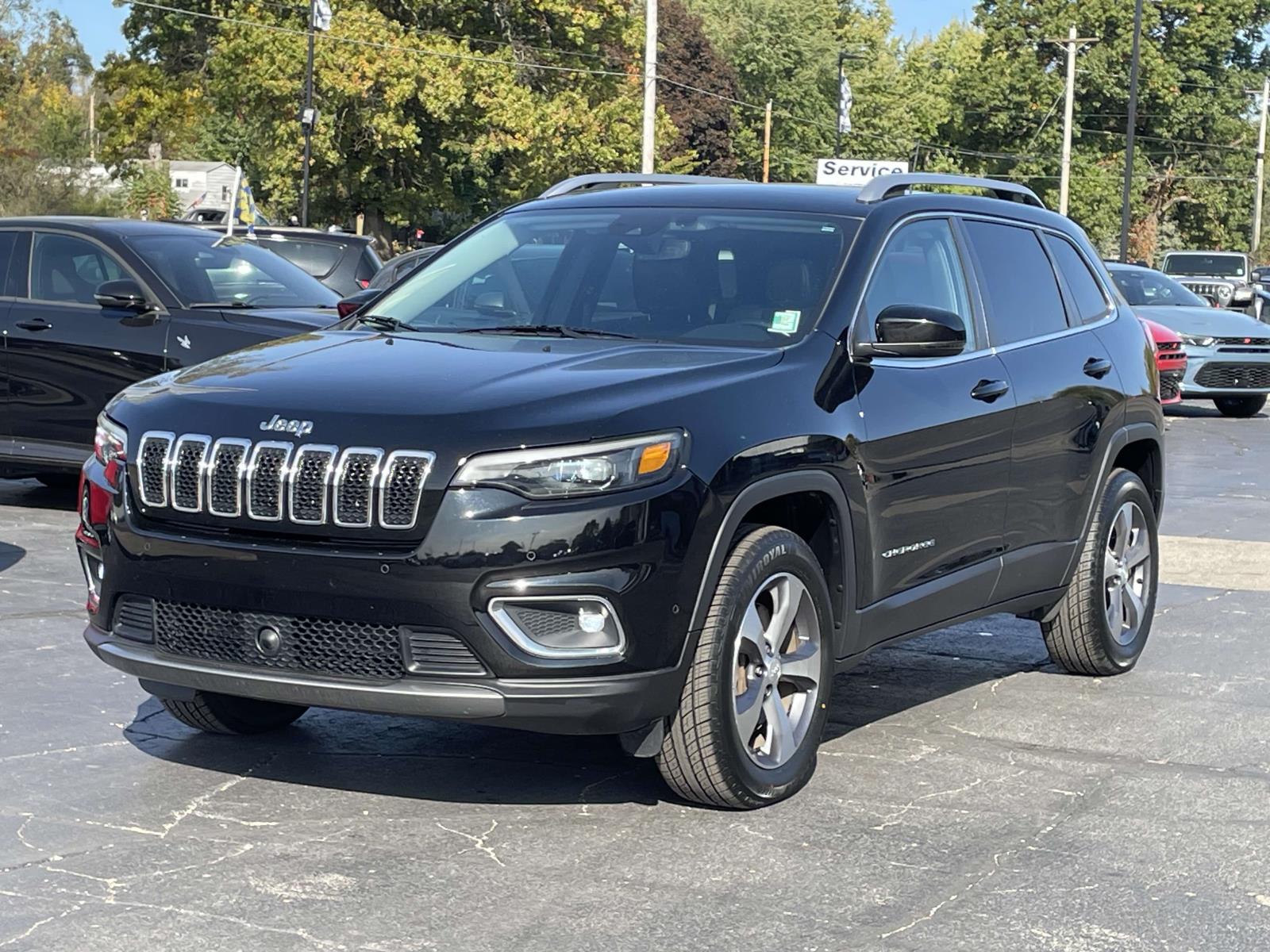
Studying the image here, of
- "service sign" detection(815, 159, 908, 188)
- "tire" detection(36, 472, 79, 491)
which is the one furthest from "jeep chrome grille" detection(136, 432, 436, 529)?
"service sign" detection(815, 159, 908, 188)

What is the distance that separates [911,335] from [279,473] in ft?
6.56

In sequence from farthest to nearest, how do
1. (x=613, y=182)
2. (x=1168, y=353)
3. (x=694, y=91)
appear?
(x=694, y=91), (x=1168, y=353), (x=613, y=182)

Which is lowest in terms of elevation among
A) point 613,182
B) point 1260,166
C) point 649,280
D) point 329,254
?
point 329,254

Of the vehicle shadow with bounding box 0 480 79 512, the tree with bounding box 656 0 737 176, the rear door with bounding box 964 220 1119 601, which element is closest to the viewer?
the rear door with bounding box 964 220 1119 601

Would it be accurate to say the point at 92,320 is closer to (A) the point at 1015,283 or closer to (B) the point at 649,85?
(A) the point at 1015,283

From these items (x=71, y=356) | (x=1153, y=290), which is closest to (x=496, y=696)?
(x=71, y=356)

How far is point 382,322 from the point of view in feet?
20.7

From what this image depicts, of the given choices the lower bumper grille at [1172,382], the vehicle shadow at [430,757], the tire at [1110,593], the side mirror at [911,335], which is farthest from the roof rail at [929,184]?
the lower bumper grille at [1172,382]

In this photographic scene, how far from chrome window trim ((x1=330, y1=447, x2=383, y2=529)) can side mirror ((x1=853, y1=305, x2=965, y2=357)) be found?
5.48 ft

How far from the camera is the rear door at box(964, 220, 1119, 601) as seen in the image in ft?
22.0

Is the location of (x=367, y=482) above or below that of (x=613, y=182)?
below

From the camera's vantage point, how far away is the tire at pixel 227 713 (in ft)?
19.5

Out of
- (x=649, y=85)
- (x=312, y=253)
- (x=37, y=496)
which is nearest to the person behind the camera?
(x=37, y=496)

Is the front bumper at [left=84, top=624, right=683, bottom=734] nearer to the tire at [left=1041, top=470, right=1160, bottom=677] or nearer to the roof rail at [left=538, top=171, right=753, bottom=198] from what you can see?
the roof rail at [left=538, top=171, right=753, bottom=198]
